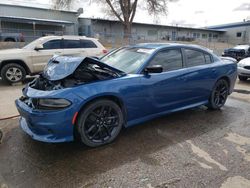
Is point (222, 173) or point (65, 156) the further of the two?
point (65, 156)

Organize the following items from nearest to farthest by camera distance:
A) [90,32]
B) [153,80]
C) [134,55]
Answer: [153,80] < [134,55] < [90,32]

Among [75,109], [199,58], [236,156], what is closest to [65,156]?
[75,109]

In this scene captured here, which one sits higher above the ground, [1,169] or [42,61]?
[42,61]

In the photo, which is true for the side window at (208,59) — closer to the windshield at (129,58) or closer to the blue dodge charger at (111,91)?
the blue dodge charger at (111,91)

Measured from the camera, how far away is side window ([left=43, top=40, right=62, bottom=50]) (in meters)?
8.58

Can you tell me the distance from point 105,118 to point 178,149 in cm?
119

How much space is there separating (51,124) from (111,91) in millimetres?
964

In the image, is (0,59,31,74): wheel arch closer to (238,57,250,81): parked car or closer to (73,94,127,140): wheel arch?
(73,94,127,140): wheel arch

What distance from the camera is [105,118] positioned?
11.6 ft

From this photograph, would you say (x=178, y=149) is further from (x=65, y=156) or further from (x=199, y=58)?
(x=199, y=58)

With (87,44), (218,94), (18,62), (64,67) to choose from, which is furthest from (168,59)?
(18,62)

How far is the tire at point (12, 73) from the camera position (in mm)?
7902

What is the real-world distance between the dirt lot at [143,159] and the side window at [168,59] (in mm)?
1085

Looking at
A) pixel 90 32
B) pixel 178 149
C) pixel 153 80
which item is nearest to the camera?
pixel 178 149
